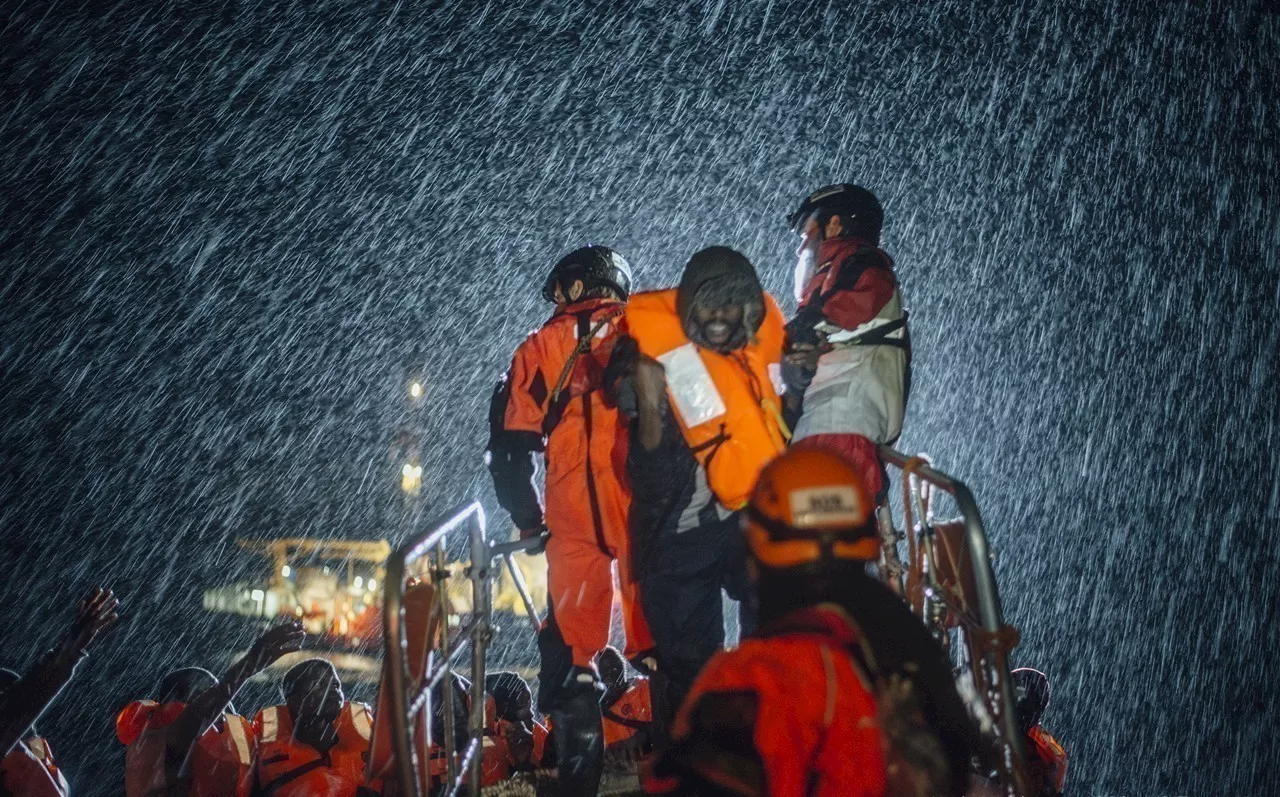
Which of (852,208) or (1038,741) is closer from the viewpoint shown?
(852,208)

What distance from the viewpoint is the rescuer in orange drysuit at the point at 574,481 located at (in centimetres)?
382

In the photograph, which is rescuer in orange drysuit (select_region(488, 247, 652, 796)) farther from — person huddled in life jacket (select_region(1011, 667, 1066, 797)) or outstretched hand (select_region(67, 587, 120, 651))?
person huddled in life jacket (select_region(1011, 667, 1066, 797))

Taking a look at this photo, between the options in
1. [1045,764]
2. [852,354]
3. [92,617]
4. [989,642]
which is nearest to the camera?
[989,642]

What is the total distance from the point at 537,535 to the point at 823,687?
8.03 feet

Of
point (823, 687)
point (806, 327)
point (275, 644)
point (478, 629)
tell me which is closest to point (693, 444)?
point (806, 327)

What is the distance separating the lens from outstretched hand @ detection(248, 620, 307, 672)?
4.62 metres

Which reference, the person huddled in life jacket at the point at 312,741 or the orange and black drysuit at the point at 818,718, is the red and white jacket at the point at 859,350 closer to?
the orange and black drysuit at the point at 818,718

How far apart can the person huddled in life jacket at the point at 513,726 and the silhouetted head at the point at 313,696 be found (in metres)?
1.93

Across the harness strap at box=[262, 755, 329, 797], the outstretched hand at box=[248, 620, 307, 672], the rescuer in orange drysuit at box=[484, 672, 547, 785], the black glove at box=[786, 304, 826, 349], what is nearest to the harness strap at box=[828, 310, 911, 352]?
the black glove at box=[786, 304, 826, 349]

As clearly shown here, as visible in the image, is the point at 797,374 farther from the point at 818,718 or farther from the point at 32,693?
the point at 32,693

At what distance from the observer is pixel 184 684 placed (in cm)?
538

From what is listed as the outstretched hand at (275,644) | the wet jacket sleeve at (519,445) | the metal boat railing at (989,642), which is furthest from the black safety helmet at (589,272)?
the outstretched hand at (275,644)

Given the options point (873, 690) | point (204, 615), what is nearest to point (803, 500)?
point (873, 690)

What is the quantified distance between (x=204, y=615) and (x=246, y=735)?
40.8m
